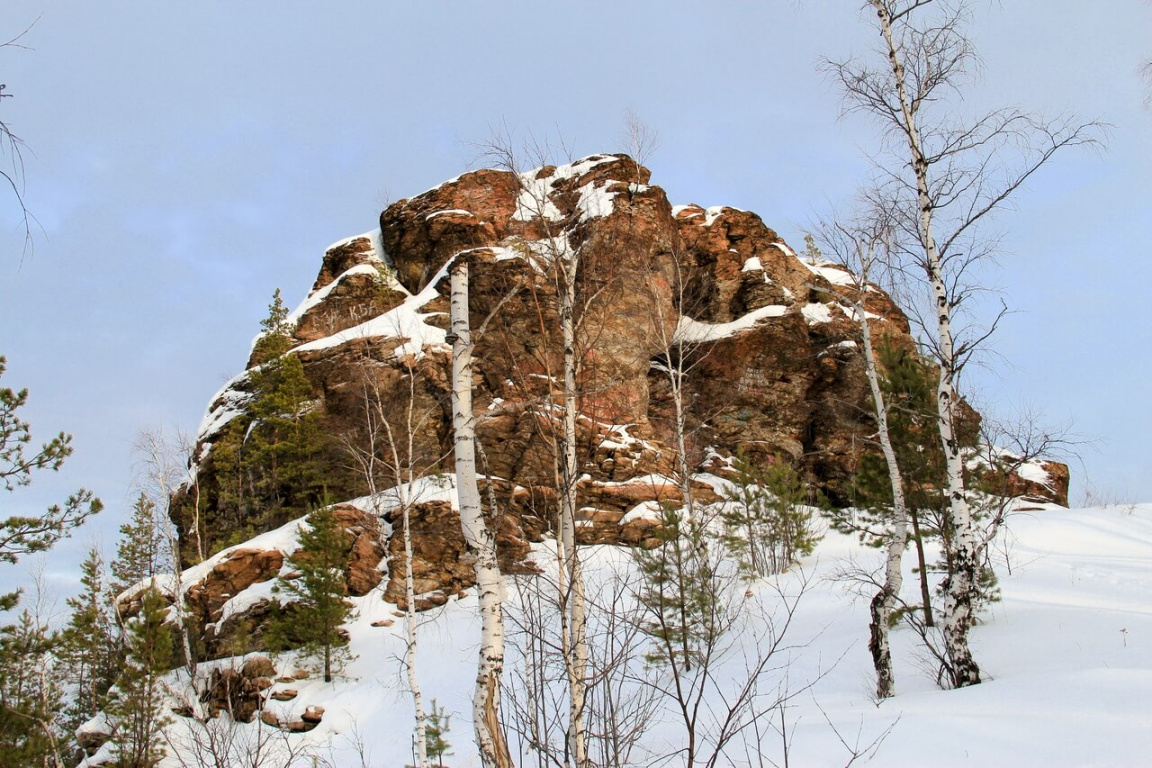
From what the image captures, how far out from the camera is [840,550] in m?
21.2

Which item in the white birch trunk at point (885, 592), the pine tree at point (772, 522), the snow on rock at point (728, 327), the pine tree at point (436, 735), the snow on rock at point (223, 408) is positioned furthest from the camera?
the snow on rock at point (728, 327)

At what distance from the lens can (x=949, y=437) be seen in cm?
874

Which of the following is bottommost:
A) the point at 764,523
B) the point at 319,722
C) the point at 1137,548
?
the point at 319,722

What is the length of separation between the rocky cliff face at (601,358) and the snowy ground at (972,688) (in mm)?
3906

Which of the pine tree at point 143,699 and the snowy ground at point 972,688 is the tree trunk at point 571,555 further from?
the pine tree at point 143,699

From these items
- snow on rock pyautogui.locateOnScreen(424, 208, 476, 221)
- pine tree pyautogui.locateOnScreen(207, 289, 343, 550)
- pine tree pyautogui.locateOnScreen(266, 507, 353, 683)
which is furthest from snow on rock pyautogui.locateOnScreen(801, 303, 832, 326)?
pine tree pyautogui.locateOnScreen(266, 507, 353, 683)

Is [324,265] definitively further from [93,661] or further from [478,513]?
[478,513]

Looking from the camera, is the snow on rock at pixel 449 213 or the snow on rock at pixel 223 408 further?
the snow on rock at pixel 449 213

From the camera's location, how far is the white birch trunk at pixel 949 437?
27.0 feet

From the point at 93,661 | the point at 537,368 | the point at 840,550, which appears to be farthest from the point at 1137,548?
the point at 93,661

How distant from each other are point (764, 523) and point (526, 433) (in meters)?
9.73

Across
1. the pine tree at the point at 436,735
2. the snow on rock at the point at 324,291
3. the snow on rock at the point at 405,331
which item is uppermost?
the snow on rock at the point at 324,291

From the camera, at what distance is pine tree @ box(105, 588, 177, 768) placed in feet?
44.3

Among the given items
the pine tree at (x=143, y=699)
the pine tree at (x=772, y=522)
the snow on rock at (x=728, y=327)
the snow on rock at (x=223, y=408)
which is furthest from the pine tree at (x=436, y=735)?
the snow on rock at (x=728, y=327)
